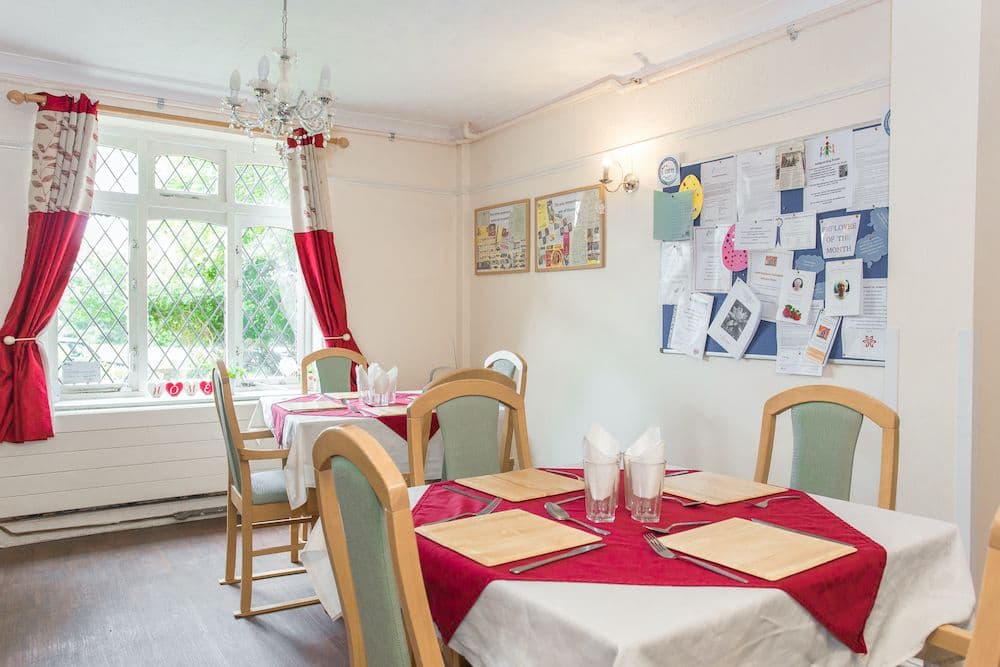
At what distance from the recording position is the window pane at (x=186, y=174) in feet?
14.9

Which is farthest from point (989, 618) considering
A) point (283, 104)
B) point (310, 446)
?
point (283, 104)

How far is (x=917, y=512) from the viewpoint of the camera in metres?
2.30

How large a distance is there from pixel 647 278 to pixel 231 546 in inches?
95.4

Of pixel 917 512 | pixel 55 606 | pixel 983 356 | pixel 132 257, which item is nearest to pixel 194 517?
pixel 55 606

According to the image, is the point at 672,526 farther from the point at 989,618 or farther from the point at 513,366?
the point at 513,366

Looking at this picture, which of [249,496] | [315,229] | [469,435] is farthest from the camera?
[315,229]

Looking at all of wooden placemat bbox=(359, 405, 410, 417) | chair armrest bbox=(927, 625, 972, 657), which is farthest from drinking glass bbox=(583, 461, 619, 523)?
wooden placemat bbox=(359, 405, 410, 417)

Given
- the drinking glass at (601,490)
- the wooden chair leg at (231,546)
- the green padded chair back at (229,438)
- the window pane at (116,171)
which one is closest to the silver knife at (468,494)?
the drinking glass at (601,490)

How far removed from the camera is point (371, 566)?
117 cm

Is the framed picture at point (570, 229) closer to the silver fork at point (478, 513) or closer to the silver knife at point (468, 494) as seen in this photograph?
the silver knife at point (468, 494)

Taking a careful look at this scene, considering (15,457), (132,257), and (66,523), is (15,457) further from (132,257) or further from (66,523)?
(132,257)

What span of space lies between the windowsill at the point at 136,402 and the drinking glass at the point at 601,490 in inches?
136

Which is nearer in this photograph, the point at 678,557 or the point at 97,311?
the point at 678,557

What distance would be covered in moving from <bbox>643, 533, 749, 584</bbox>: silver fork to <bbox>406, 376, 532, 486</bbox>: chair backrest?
2.99 ft
